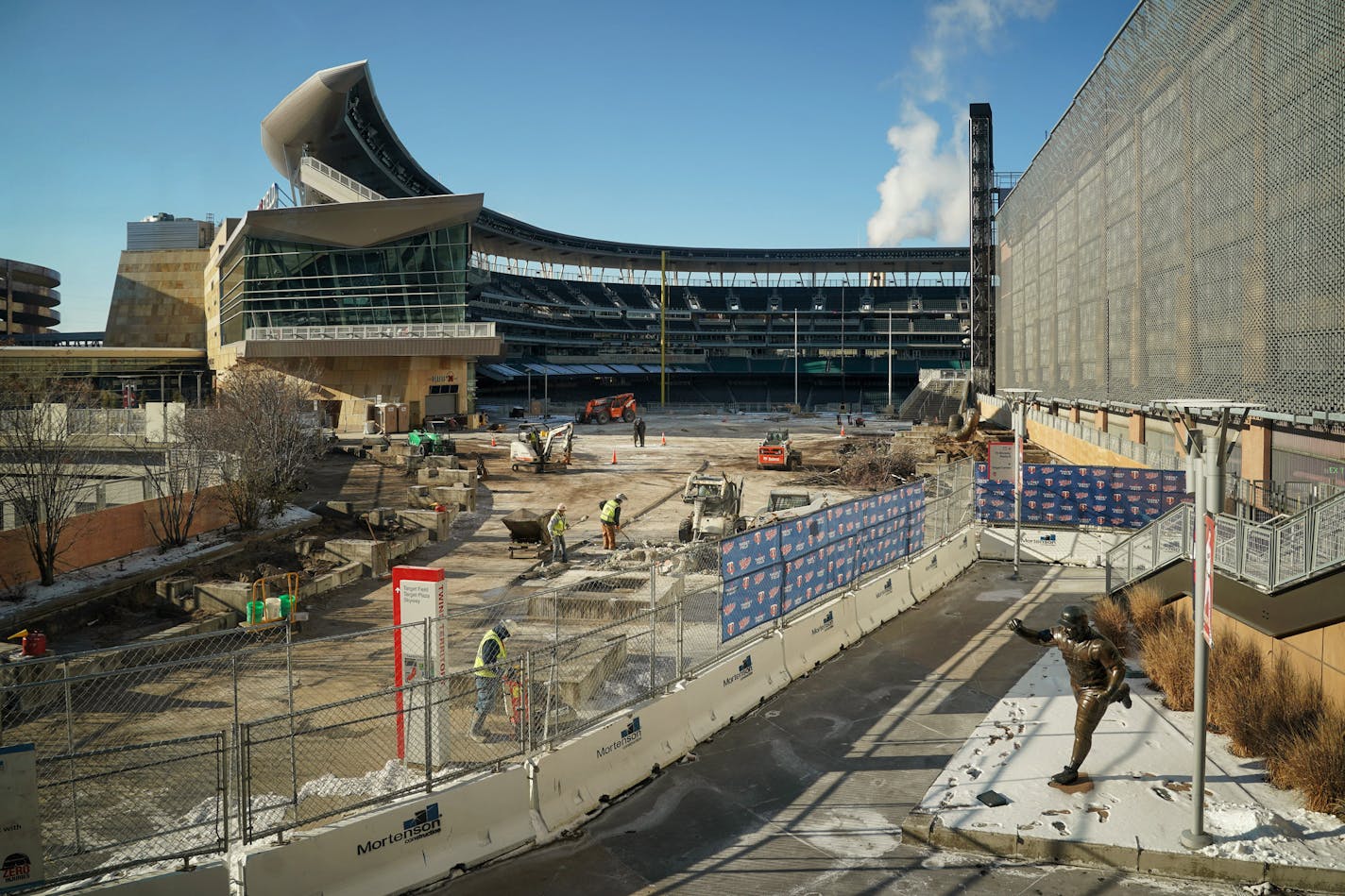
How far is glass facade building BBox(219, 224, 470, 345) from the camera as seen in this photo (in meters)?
61.5

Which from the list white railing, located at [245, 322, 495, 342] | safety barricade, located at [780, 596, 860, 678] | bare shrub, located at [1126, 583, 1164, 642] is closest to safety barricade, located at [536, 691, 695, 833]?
safety barricade, located at [780, 596, 860, 678]

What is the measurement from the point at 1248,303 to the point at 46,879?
73.4 ft

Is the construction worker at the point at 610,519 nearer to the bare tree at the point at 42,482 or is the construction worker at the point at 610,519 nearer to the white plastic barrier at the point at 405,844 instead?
the bare tree at the point at 42,482

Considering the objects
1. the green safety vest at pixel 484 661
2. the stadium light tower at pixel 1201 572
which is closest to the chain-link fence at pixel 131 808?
the green safety vest at pixel 484 661

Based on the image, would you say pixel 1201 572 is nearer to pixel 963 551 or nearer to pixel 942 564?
→ pixel 942 564

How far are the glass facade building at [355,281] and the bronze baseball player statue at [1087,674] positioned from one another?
185ft

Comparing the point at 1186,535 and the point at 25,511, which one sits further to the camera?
the point at 25,511

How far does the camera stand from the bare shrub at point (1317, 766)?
8680 millimetres

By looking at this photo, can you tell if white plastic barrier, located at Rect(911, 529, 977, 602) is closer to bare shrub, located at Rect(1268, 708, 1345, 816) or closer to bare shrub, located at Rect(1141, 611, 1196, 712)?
bare shrub, located at Rect(1141, 611, 1196, 712)

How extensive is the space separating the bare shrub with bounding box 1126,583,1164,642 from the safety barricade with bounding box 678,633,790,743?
5.95 metres

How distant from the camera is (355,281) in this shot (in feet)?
204

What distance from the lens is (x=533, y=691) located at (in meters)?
10.4

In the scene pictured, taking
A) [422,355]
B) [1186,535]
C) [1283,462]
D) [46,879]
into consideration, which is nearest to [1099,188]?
[1283,462]

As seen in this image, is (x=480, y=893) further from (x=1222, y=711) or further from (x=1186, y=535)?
(x=1186, y=535)
